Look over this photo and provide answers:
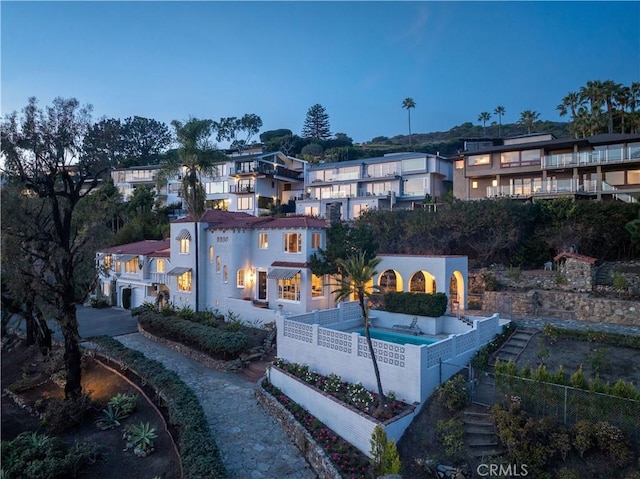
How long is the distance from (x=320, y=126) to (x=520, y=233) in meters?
80.6

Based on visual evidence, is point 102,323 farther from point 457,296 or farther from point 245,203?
point 245,203

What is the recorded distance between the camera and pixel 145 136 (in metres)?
88.2

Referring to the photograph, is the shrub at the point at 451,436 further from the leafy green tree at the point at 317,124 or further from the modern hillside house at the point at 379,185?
the leafy green tree at the point at 317,124

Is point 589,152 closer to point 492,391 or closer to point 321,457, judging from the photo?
point 492,391

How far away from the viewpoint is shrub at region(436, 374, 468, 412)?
11.6 m

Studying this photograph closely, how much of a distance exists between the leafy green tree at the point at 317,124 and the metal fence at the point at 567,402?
96.1 m

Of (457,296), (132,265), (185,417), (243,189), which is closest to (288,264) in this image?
(457,296)

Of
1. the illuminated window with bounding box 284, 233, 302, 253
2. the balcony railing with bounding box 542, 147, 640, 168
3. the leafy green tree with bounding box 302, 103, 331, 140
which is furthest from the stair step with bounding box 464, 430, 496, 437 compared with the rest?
Result: the leafy green tree with bounding box 302, 103, 331, 140

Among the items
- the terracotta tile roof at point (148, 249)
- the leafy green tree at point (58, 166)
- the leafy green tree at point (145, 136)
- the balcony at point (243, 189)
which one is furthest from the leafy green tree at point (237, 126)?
the leafy green tree at point (58, 166)

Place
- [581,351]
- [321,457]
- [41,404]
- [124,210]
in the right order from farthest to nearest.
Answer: [124,210], [41,404], [581,351], [321,457]

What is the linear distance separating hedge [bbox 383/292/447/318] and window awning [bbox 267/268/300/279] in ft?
18.6

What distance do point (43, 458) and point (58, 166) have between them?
449 inches

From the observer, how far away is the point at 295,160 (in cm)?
6047

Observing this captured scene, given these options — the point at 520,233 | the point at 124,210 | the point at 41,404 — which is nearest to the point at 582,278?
the point at 520,233
